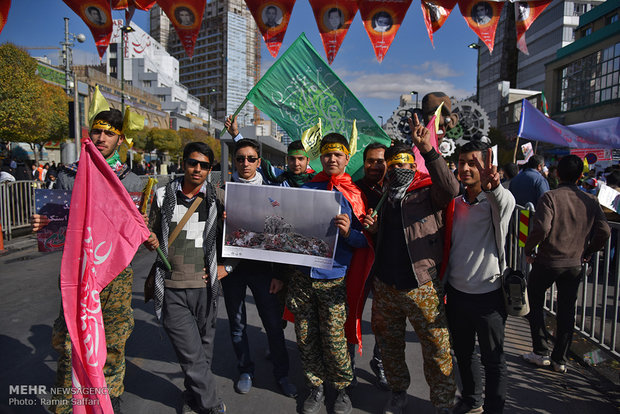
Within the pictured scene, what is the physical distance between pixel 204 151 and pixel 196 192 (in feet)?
1.10

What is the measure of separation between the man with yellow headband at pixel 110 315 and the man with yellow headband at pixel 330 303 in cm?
127

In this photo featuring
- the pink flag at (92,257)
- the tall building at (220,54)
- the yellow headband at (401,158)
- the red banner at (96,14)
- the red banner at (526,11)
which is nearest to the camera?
the pink flag at (92,257)

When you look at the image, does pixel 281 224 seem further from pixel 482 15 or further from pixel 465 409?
pixel 482 15

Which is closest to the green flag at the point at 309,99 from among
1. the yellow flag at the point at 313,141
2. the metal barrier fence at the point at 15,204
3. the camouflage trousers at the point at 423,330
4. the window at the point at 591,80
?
the yellow flag at the point at 313,141

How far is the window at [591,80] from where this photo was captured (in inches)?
1101

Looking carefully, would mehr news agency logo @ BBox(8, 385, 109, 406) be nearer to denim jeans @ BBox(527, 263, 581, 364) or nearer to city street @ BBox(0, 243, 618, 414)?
city street @ BBox(0, 243, 618, 414)

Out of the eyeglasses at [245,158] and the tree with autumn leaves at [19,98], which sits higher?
the tree with autumn leaves at [19,98]

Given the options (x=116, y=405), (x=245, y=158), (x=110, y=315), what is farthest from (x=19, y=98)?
(x=116, y=405)

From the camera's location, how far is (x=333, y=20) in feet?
16.4

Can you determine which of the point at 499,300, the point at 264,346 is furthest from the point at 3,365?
the point at 499,300

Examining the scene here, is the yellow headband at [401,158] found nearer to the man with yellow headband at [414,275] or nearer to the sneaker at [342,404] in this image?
the man with yellow headband at [414,275]

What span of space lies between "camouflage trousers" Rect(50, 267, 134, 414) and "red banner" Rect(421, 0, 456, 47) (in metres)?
4.78

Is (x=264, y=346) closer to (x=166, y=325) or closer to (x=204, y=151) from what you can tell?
(x=166, y=325)

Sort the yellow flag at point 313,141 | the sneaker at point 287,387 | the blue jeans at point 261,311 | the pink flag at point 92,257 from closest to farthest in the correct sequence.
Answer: the pink flag at point 92,257
the sneaker at point 287,387
the blue jeans at point 261,311
the yellow flag at point 313,141
